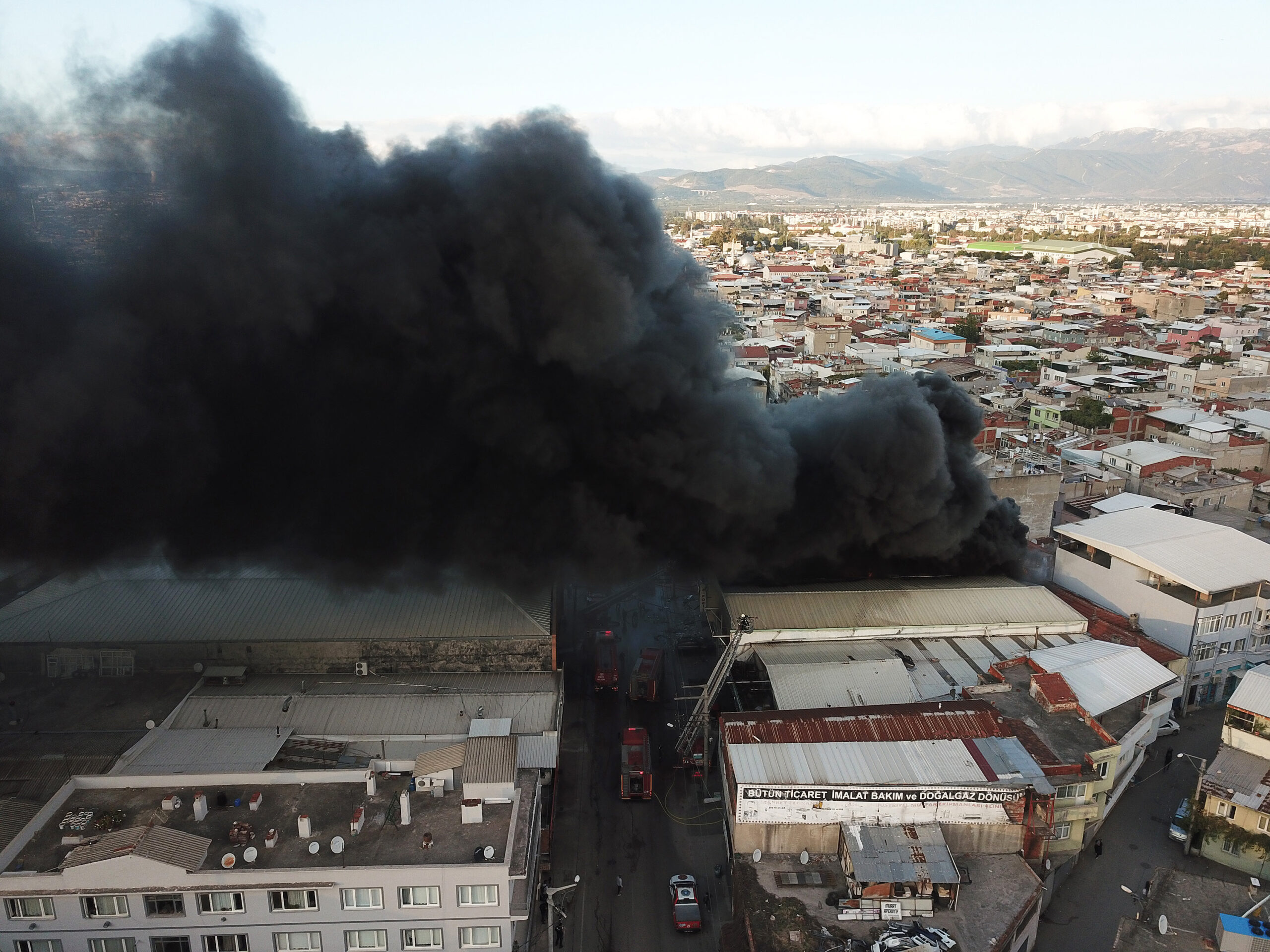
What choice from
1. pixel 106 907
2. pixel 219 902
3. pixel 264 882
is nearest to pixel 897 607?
pixel 264 882

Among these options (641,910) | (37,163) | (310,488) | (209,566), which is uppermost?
(37,163)

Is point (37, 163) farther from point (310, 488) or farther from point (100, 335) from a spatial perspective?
point (310, 488)

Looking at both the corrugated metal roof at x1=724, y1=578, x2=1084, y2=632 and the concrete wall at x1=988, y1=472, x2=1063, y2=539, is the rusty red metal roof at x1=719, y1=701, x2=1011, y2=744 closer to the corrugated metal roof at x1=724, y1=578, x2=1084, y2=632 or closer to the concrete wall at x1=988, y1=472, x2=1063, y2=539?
the corrugated metal roof at x1=724, y1=578, x2=1084, y2=632

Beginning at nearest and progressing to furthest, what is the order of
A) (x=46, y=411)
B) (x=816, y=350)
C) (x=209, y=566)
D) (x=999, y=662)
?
(x=46, y=411), (x=999, y=662), (x=209, y=566), (x=816, y=350)

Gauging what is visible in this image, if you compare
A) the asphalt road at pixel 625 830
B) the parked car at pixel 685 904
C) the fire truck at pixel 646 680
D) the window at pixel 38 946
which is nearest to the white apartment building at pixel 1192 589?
the asphalt road at pixel 625 830

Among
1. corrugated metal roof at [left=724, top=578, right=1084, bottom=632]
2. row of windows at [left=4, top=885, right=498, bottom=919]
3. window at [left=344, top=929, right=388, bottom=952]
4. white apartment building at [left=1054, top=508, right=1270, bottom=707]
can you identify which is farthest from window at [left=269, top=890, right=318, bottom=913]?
white apartment building at [left=1054, top=508, right=1270, bottom=707]

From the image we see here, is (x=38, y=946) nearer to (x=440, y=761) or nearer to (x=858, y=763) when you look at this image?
(x=440, y=761)

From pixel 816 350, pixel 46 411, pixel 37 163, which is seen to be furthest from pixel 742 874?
pixel 816 350
